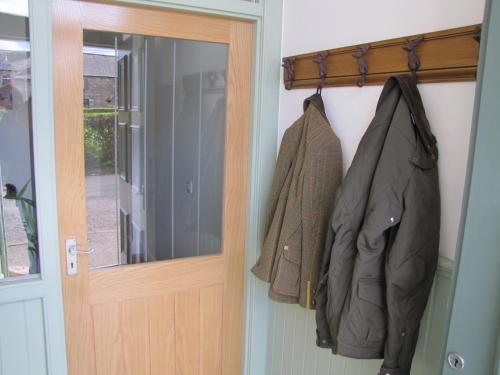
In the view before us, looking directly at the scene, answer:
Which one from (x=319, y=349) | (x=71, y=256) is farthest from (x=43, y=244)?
(x=319, y=349)

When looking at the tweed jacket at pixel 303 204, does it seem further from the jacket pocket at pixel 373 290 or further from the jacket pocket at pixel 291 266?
the jacket pocket at pixel 373 290

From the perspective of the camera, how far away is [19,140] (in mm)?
1574

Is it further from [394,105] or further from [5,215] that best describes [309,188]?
[5,215]

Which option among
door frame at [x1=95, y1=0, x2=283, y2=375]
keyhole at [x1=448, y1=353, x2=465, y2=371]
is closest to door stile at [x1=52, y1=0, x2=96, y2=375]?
door frame at [x1=95, y1=0, x2=283, y2=375]

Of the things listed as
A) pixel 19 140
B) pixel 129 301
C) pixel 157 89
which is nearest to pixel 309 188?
pixel 157 89

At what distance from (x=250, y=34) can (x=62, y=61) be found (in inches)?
32.0

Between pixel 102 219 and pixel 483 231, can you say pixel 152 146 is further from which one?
pixel 483 231

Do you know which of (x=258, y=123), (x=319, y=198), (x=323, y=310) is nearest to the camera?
(x=323, y=310)

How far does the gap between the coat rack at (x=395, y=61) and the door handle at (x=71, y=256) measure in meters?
1.14

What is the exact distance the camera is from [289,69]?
184 centimetres

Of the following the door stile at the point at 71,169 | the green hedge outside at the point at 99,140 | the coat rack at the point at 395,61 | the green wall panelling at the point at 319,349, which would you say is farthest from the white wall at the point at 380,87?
the door stile at the point at 71,169

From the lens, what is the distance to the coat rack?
3.69 ft

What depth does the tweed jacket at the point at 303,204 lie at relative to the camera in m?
1.57

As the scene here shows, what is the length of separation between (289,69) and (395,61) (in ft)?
1.95
